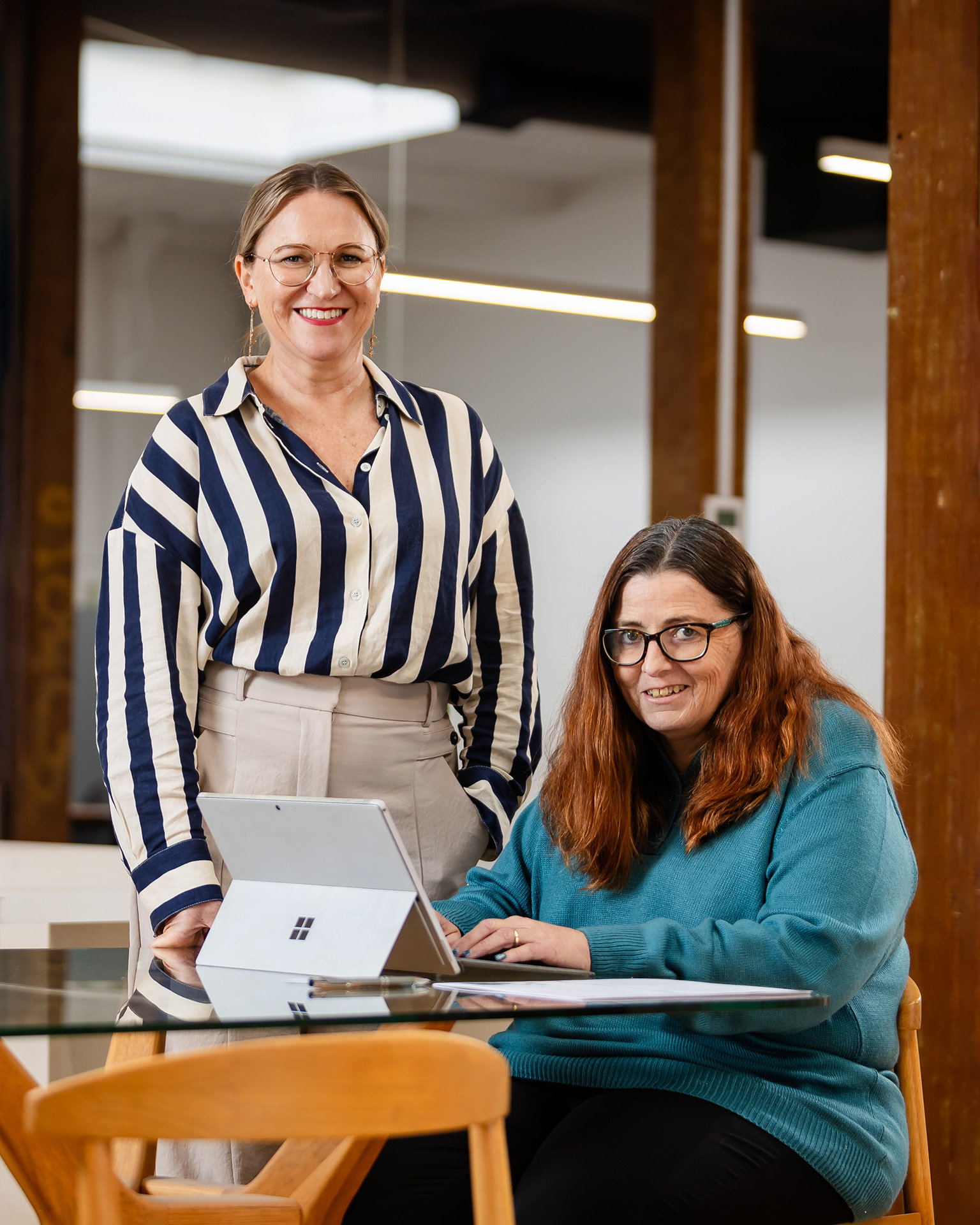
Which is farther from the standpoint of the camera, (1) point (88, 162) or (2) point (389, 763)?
(1) point (88, 162)

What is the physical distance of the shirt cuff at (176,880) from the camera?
1.91 m

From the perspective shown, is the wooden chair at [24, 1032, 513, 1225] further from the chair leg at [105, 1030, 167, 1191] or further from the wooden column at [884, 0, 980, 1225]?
the wooden column at [884, 0, 980, 1225]

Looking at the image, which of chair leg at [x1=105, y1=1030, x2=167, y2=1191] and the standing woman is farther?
the standing woman

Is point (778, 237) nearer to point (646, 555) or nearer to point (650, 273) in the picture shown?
point (650, 273)

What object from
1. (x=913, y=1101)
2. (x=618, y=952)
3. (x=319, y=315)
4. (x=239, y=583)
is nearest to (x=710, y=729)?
(x=618, y=952)

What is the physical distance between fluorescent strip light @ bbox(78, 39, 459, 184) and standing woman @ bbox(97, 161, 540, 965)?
10.2 feet

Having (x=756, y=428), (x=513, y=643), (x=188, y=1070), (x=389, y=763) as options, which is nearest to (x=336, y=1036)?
(x=188, y=1070)

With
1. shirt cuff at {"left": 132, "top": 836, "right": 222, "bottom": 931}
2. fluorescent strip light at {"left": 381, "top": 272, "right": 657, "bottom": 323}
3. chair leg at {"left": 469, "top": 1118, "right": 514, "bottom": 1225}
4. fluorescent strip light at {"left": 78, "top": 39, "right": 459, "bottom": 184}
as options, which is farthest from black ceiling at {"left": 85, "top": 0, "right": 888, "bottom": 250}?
chair leg at {"left": 469, "top": 1118, "right": 514, "bottom": 1225}

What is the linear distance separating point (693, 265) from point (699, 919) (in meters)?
3.40

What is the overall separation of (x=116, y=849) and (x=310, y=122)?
2.74 m

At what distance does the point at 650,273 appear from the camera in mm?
5062

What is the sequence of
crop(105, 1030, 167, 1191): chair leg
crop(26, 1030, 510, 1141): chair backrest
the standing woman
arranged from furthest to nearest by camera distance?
the standing woman → crop(105, 1030, 167, 1191): chair leg → crop(26, 1030, 510, 1141): chair backrest

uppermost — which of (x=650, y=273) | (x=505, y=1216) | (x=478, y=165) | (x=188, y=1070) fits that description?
(x=478, y=165)

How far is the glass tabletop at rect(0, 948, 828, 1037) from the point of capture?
1368mm
